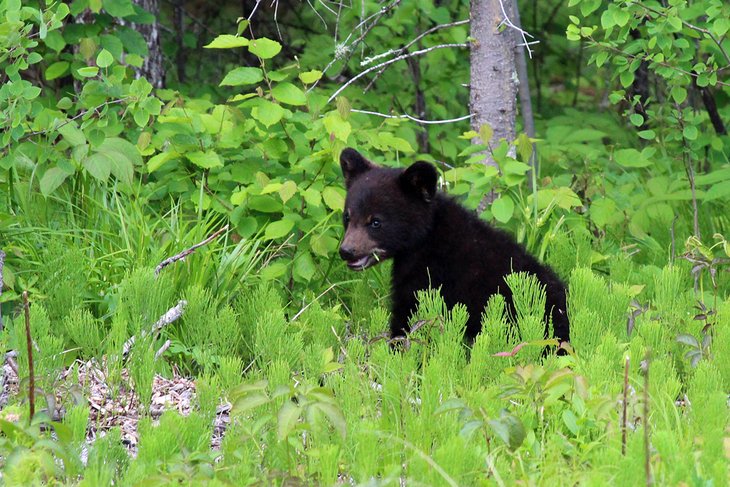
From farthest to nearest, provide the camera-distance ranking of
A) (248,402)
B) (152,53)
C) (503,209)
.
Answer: (152,53)
(503,209)
(248,402)

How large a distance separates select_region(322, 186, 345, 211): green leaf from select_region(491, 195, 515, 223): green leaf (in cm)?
95

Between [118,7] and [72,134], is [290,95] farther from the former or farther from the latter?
[118,7]

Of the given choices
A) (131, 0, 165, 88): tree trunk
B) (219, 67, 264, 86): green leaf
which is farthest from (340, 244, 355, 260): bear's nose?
(131, 0, 165, 88): tree trunk

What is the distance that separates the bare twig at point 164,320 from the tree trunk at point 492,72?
2.75 metres

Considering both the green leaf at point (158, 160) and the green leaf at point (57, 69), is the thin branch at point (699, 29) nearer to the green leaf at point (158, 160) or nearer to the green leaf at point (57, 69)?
the green leaf at point (158, 160)

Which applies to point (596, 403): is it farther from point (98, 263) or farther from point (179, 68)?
point (179, 68)

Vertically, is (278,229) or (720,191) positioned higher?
(720,191)

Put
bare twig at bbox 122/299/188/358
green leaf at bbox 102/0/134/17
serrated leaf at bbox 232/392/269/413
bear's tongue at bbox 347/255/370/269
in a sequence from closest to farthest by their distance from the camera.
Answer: serrated leaf at bbox 232/392/269/413, bare twig at bbox 122/299/188/358, bear's tongue at bbox 347/255/370/269, green leaf at bbox 102/0/134/17

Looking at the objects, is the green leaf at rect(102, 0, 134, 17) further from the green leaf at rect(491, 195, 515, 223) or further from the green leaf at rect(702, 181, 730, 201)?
the green leaf at rect(702, 181, 730, 201)

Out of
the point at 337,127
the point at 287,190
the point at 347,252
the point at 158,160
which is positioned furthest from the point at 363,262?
the point at 158,160

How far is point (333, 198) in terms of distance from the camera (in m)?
6.13

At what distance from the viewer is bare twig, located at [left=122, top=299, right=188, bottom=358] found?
15.9ft

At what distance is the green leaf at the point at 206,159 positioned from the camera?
6.28m

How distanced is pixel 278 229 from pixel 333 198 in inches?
15.0
